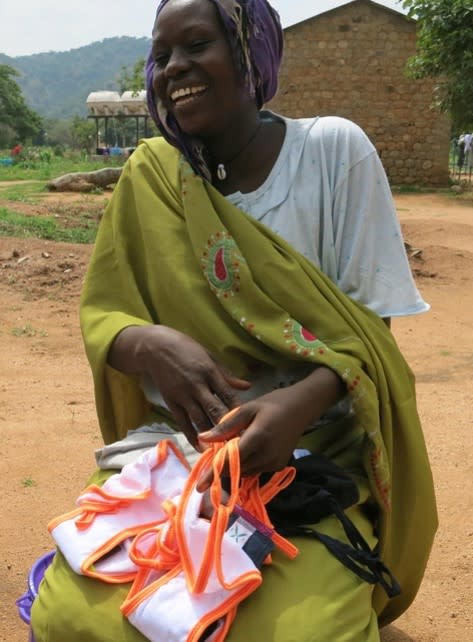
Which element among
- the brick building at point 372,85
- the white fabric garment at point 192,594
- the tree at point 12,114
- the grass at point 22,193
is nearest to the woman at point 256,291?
the white fabric garment at point 192,594

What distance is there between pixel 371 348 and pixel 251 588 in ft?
1.94

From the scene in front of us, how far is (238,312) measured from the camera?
5.76 feet

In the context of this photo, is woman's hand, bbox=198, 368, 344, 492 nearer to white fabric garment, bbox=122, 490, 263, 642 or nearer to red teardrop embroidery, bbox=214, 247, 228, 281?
white fabric garment, bbox=122, 490, 263, 642

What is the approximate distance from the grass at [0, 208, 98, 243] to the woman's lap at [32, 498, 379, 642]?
819 cm

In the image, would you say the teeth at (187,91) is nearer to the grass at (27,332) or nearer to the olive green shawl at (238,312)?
the olive green shawl at (238,312)

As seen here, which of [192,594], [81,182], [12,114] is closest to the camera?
[192,594]

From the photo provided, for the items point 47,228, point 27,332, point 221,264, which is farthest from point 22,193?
point 221,264

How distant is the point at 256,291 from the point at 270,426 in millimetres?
324

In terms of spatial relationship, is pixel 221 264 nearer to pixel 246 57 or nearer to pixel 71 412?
pixel 246 57

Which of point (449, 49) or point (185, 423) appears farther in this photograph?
point (449, 49)

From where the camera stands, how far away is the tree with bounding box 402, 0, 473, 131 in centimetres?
1449

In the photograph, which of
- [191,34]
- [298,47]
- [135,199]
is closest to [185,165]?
[135,199]

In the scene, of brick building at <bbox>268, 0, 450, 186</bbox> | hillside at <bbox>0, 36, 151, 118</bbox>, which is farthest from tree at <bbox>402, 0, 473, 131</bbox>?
hillside at <bbox>0, 36, 151, 118</bbox>

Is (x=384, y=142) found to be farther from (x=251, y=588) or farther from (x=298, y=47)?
(x=251, y=588)
